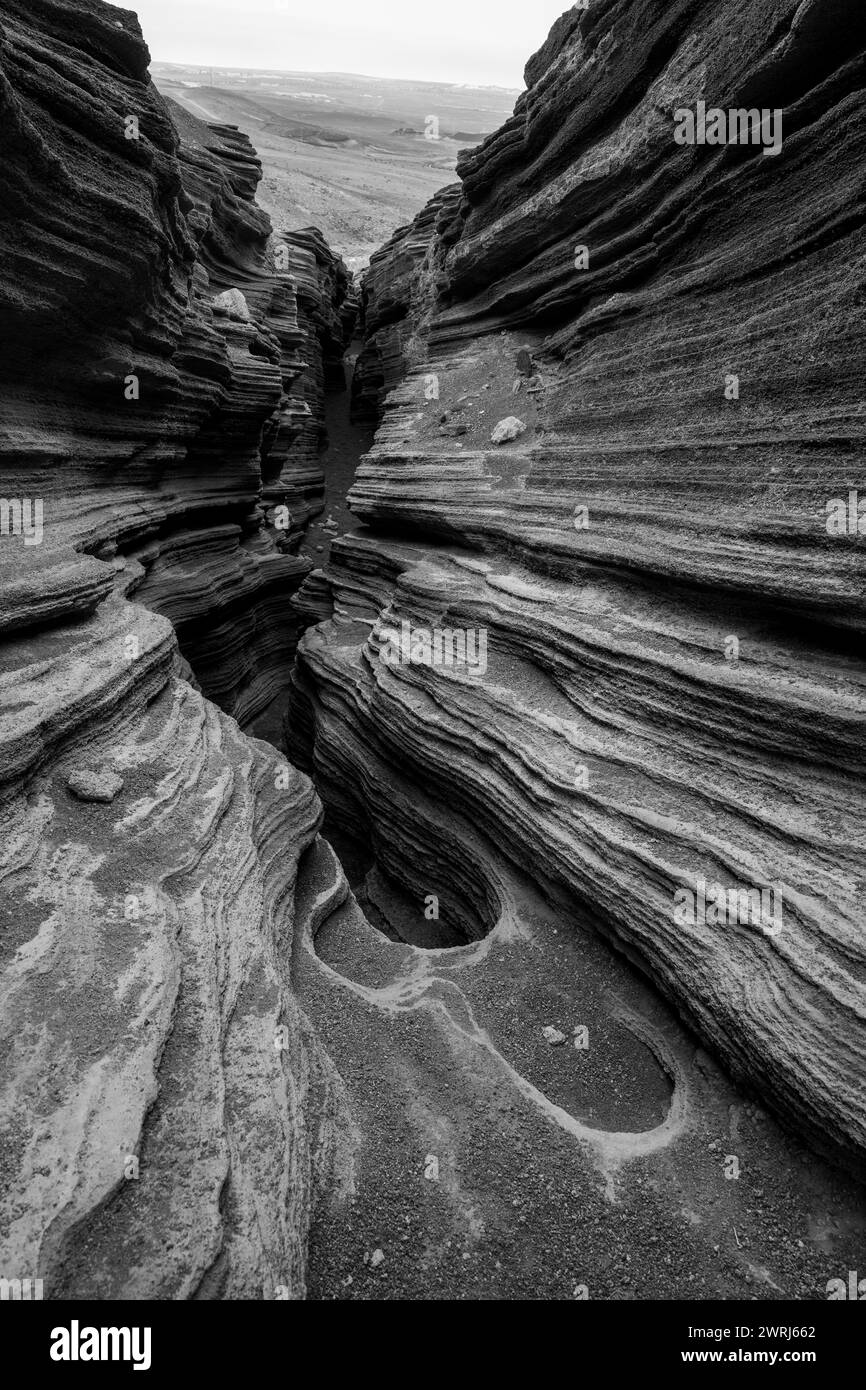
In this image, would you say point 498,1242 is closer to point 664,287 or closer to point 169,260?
point 664,287

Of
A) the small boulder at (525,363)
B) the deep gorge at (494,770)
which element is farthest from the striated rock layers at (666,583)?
the small boulder at (525,363)

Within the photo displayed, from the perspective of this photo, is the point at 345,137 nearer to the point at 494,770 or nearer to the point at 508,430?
the point at 508,430

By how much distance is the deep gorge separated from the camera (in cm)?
459

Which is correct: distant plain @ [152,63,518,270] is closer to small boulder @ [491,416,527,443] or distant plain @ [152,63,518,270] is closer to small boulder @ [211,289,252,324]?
small boulder @ [211,289,252,324]

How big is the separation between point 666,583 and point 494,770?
10.0 ft

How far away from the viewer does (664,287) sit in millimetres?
10812

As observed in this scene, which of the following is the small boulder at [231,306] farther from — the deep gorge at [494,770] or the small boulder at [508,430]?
the small boulder at [508,430]

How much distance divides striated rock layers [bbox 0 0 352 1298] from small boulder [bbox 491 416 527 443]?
20.6ft

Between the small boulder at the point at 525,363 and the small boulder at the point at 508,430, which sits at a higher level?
the small boulder at the point at 525,363

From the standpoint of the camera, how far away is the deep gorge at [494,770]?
4.59 metres

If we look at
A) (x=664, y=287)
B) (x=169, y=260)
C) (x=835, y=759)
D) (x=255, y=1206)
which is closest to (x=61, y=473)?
(x=169, y=260)

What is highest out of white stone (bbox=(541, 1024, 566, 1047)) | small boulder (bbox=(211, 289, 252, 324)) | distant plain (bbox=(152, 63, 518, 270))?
distant plain (bbox=(152, 63, 518, 270))

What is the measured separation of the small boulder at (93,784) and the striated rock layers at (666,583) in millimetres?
4149

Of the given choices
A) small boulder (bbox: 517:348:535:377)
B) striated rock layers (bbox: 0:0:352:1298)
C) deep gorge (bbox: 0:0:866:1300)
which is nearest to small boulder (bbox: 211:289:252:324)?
striated rock layers (bbox: 0:0:352:1298)
